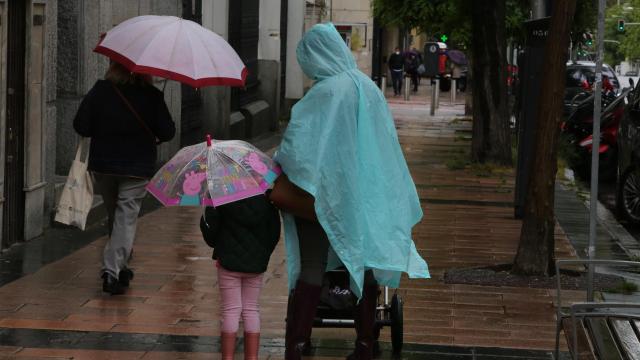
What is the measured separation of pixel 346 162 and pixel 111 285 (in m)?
3.05

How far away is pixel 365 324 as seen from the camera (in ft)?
20.7

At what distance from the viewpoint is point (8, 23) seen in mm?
10219

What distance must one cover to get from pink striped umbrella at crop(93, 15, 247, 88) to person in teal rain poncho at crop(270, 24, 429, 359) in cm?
175

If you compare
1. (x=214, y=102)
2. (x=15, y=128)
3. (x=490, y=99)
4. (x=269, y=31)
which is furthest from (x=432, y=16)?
(x=15, y=128)

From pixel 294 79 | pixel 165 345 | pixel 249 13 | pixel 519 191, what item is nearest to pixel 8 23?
pixel 165 345

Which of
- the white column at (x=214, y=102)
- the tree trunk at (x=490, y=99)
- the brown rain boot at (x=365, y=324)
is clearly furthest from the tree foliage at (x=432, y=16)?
the brown rain boot at (x=365, y=324)

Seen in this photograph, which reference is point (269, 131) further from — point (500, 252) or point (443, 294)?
point (443, 294)

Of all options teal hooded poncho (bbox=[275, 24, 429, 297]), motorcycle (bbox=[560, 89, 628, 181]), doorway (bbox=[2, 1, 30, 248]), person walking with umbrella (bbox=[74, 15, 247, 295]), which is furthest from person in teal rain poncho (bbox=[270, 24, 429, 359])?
motorcycle (bbox=[560, 89, 628, 181])

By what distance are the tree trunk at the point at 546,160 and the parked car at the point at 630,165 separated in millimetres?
4338

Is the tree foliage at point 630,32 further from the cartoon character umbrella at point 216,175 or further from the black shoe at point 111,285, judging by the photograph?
the cartoon character umbrella at point 216,175

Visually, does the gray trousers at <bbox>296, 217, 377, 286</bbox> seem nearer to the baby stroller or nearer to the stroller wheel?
the baby stroller

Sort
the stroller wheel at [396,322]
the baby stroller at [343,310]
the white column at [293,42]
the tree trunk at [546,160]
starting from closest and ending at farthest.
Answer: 1. the baby stroller at [343,310]
2. the stroller wheel at [396,322]
3. the tree trunk at [546,160]
4. the white column at [293,42]

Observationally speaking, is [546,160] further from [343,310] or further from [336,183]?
[336,183]

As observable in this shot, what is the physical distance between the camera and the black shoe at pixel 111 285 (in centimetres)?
859
